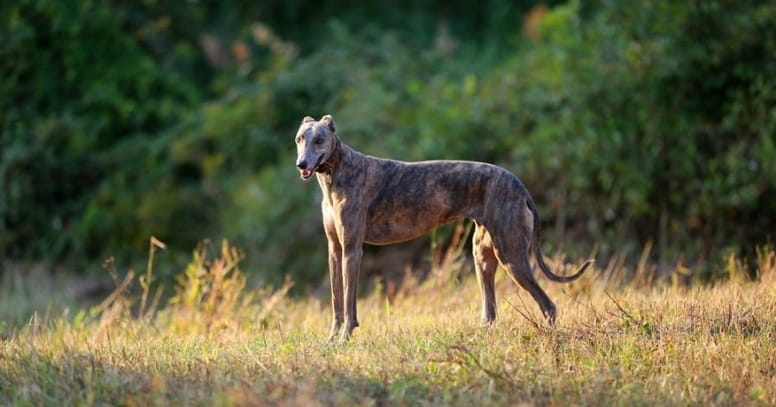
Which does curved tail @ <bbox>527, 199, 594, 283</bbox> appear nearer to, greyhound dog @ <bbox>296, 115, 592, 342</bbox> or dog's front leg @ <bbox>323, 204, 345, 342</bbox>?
greyhound dog @ <bbox>296, 115, 592, 342</bbox>

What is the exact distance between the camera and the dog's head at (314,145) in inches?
351

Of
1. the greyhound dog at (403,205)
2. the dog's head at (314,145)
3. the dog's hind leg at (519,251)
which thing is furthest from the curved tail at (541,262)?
the dog's head at (314,145)

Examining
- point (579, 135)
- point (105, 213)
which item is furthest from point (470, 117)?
point (105, 213)

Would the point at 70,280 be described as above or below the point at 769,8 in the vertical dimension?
below

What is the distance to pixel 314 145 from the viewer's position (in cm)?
903

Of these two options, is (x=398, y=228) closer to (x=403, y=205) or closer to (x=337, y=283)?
(x=403, y=205)

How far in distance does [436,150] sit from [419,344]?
10.3 m

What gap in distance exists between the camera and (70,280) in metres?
21.3

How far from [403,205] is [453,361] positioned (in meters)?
2.13

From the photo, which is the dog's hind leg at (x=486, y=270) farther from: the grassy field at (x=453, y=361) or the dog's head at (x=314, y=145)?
the dog's head at (x=314, y=145)

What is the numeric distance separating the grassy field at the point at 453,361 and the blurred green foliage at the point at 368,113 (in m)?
6.44

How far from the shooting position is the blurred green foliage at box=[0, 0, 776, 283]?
54.9ft

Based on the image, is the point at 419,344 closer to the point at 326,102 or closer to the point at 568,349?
the point at 568,349

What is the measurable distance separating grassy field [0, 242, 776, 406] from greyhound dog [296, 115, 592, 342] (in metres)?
0.52
